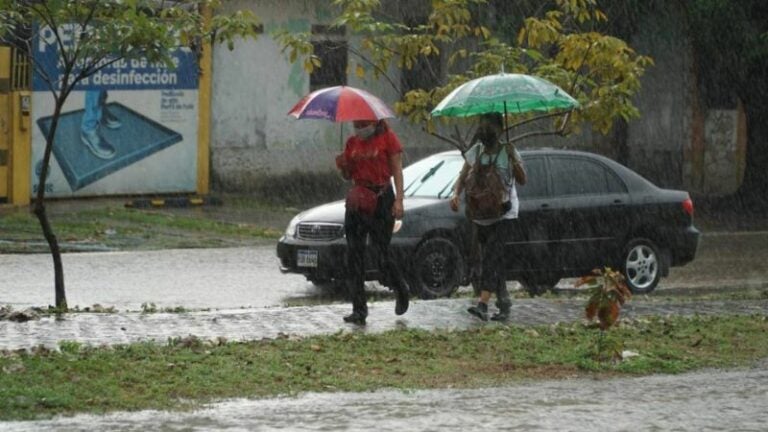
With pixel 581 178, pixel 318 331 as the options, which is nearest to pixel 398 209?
pixel 318 331

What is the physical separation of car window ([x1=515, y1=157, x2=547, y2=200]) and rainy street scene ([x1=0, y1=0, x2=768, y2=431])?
0.03 meters

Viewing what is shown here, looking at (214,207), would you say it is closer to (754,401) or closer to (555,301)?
(555,301)

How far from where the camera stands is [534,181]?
16906mm

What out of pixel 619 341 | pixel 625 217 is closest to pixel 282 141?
pixel 625 217

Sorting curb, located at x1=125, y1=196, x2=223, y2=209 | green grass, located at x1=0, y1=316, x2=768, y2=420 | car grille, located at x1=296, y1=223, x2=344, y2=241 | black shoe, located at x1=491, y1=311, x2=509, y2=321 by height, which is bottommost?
green grass, located at x1=0, y1=316, x2=768, y2=420

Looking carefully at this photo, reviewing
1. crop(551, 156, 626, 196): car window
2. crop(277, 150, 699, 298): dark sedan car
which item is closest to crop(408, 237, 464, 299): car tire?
crop(277, 150, 699, 298): dark sedan car

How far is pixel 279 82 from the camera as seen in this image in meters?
27.8

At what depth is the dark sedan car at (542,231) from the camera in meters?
16.1

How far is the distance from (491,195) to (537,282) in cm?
438

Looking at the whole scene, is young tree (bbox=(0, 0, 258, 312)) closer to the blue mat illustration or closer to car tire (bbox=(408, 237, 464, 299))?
car tire (bbox=(408, 237, 464, 299))

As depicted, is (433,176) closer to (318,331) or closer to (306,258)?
(306,258)

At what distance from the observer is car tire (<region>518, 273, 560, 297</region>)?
16.8 meters

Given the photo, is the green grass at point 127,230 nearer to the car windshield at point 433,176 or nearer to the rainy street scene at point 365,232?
the rainy street scene at point 365,232

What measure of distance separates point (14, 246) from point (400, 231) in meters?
5.86
